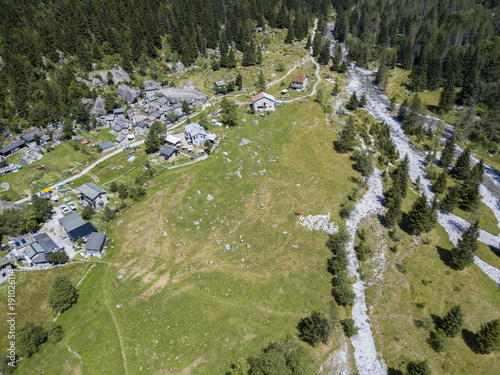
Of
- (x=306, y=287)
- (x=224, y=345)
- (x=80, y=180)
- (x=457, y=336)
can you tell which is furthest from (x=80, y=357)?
(x=457, y=336)

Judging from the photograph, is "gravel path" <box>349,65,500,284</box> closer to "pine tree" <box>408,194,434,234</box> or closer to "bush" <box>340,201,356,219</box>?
"pine tree" <box>408,194,434,234</box>

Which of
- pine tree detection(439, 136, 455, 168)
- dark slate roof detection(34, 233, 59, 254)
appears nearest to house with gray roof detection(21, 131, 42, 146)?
dark slate roof detection(34, 233, 59, 254)

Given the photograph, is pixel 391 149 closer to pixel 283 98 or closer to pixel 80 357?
pixel 283 98

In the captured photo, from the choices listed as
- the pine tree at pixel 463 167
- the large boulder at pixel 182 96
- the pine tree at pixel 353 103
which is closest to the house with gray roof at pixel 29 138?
the large boulder at pixel 182 96

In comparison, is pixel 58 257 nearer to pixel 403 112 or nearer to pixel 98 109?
pixel 98 109

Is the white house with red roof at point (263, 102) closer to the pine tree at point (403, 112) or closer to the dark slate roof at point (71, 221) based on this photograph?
the pine tree at point (403, 112)

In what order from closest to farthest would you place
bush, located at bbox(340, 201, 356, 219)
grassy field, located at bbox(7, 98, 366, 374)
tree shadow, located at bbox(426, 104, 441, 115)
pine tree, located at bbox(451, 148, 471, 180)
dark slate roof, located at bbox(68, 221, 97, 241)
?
grassy field, located at bbox(7, 98, 366, 374), dark slate roof, located at bbox(68, 221, 97, 241), bush, located at bbox(340, 201, 356, 219), pine tree, located at bbox(451, 148, 471, 180), tree shadow, located at bbox(426, 104, 441, 115)

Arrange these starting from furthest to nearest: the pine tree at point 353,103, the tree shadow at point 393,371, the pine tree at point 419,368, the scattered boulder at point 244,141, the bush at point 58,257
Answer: the pine tree at point 353,103, the scattered boulder at point 244,141, the bush at point 58,257, the tree shadow at point 393,371, the pine tree at point 419,368
